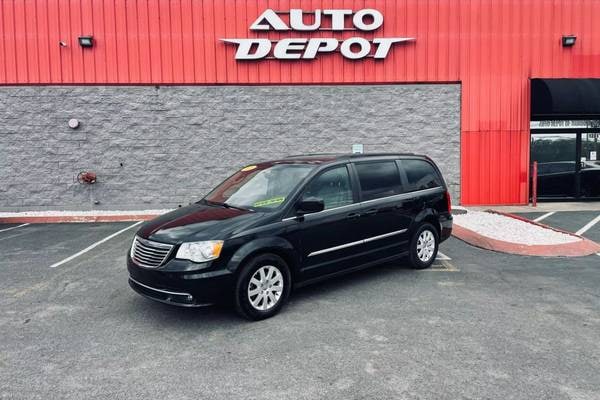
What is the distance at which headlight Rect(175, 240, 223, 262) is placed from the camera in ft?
13.9

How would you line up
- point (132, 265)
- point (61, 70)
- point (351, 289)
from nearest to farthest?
point (132, 265) → point (351, 289) → point (61, 70)

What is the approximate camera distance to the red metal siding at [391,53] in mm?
12281

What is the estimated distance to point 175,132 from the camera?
1259 centimetres

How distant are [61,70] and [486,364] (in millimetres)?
13116

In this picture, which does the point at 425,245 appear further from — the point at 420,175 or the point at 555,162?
the point at 555,162

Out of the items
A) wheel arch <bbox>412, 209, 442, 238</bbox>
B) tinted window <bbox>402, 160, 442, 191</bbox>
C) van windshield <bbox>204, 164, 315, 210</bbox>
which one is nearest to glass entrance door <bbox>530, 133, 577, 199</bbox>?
tinted window <bbox>402, 160, 442, 191</bbox>

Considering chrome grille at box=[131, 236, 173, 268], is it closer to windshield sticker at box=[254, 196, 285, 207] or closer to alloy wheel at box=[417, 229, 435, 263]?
windshield sticker at box=[254, 196, 285, 207]

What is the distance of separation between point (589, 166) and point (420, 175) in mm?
10158

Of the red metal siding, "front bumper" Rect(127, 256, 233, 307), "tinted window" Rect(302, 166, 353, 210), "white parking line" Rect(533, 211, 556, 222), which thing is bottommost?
"white parking line" Rect(533, 211, 556, 222)

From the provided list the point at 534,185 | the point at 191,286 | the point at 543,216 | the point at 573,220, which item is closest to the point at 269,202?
the point at 191,286

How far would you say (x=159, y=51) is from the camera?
1241 centimetres

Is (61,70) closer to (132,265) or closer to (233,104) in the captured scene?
(233,104)

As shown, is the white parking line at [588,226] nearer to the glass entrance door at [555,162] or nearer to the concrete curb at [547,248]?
the concrete curb at [547,248]

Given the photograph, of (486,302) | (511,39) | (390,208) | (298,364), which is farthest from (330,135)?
(298,364)
